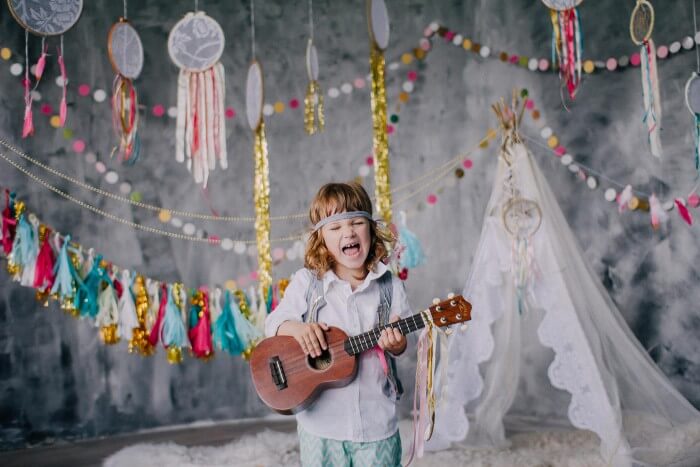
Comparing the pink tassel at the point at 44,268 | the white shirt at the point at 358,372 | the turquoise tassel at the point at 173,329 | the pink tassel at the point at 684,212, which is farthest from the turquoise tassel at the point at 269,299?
the pink tassel at the point at 684,212

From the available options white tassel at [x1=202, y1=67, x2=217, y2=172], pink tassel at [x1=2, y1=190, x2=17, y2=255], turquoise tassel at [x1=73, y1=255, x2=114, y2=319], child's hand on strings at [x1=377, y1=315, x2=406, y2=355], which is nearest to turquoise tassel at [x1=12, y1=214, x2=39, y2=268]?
pink tassel at [x1=2, y1=190, x2=17, y2=255]

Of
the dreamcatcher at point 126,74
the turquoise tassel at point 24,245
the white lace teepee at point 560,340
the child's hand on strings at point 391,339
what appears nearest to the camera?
the child's hand on strings at point 391,339

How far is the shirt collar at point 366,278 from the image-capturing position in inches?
76.8

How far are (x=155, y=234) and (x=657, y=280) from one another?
2770 mm

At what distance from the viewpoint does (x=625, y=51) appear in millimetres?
3766

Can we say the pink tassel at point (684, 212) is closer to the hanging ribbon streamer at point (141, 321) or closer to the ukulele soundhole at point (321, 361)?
the ukulele soundhole at point (321, 361)

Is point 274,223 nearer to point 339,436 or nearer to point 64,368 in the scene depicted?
point 64,368

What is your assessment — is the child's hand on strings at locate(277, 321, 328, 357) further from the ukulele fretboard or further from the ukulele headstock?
the ukulele headstock

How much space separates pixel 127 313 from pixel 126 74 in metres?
1.09

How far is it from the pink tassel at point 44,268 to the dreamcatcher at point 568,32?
2.51m

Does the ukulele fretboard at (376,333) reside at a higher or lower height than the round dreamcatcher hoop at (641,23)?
lower

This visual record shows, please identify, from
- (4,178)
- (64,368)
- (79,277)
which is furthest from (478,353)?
(4,178)

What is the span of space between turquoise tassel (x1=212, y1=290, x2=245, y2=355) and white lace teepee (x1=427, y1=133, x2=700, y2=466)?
1010 mm

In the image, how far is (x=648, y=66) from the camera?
3205 mm
